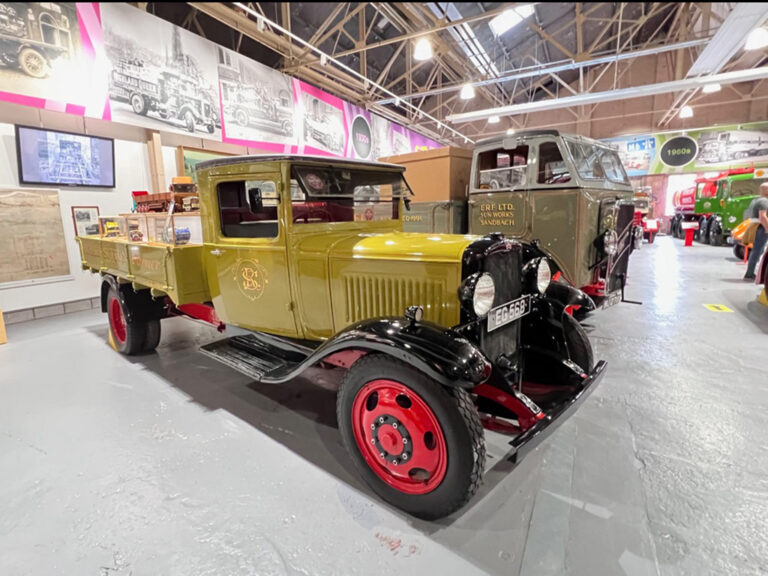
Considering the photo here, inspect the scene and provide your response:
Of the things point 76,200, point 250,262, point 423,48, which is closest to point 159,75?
point 76,200

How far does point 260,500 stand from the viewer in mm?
1962

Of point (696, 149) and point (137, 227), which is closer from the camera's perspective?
point (137, 227)

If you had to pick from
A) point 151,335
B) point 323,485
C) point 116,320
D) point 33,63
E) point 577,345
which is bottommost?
point 323,485

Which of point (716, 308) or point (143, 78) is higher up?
point (143, 78)

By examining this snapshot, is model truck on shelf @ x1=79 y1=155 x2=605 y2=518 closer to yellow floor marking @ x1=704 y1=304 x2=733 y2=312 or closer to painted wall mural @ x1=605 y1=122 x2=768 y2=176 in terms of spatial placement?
yellow floor marking @ x1=704 y1=304 x2=733 y2=312

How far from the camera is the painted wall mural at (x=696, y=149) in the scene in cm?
1443

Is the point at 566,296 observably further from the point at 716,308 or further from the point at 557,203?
the point at 716,308

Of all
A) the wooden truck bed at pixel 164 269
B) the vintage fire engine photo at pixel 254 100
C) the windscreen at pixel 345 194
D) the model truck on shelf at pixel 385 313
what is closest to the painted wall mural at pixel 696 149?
the vintage fire engine photo at pixel 254 100

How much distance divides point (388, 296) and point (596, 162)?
389 cm

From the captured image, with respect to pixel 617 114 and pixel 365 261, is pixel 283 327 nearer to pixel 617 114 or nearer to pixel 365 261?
pixel 365 261

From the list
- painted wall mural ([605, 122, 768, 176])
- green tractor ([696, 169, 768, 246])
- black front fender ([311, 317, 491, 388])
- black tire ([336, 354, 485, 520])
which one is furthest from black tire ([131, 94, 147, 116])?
painted wall mural ([605, 122, 768, 176])

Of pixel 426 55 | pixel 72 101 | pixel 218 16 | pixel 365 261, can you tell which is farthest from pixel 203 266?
pixel 426 55

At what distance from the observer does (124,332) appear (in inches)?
157

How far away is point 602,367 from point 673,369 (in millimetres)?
1652
